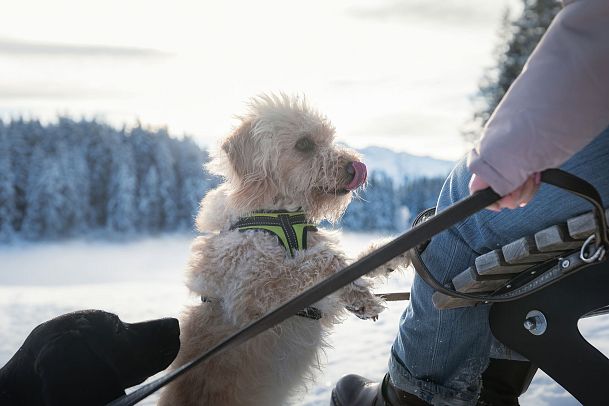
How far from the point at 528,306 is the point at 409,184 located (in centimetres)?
3781

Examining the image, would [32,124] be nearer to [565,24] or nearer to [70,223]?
[70,223]

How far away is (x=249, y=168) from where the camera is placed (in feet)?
→ 10.0

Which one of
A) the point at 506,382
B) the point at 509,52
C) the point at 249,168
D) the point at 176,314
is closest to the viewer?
the point at 506,382

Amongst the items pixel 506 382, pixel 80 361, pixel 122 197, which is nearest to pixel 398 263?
pixel 506 382

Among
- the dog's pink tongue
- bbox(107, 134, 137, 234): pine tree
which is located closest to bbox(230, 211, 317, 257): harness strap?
the dog's pink tongue

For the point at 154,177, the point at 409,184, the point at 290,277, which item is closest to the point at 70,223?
the point at 154,177

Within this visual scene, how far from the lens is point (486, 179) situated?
51.3 inches

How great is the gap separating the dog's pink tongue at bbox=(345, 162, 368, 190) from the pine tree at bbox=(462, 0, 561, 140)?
16.1 m

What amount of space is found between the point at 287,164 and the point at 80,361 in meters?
1.78

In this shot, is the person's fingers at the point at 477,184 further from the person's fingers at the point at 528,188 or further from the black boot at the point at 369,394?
the black boot at the point at 369,394

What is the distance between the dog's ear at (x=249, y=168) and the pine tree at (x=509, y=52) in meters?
16.4

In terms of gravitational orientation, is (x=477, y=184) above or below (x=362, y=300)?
above

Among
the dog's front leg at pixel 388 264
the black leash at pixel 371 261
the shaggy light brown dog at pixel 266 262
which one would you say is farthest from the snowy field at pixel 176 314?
the black leash at pixel 371 261

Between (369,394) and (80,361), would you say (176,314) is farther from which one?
(80,361)
